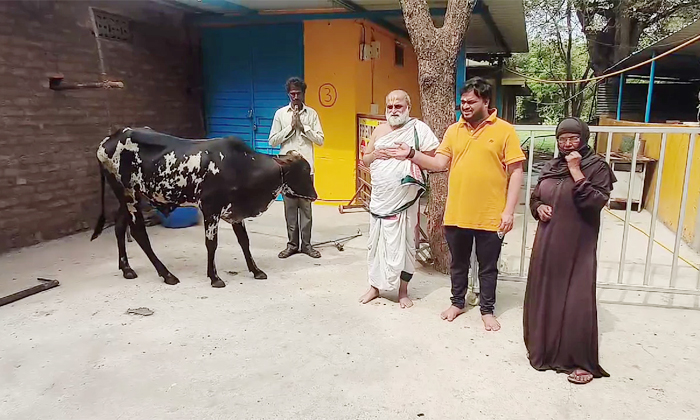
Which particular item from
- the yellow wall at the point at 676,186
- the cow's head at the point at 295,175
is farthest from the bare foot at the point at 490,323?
the yellow wall at the point at 676,186

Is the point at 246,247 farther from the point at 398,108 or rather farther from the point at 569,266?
the point at 569,266

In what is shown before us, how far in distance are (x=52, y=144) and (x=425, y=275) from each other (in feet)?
13.6

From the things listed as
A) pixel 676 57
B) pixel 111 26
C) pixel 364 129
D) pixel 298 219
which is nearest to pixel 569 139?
pixel 298 219

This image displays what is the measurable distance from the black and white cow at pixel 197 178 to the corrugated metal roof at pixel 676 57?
6598mm

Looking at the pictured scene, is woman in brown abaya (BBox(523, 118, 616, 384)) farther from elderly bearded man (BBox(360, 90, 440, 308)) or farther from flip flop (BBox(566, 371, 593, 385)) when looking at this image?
elderly bearded man (BBox(360, 90, 440, 308))

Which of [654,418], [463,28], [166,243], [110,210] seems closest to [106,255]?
[166,243]

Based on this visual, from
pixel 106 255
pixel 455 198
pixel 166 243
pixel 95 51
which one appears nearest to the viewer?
pixel 455 198

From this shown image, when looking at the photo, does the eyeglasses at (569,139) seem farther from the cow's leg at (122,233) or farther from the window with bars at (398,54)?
the window with bars at (398,54)

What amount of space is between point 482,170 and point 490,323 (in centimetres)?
102

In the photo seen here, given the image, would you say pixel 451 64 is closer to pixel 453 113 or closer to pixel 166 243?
pixel 453 113

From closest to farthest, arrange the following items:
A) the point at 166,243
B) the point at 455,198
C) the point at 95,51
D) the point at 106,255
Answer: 1. the point at 455,198
2. the point at 106,255
3. the point at 166,243
4. the point at 95,51

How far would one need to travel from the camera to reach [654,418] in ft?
8.02

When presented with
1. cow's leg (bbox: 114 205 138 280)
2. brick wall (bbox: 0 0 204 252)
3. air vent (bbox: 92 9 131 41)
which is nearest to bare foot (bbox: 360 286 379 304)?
cow's leg (bbox: 114 205 138 280)

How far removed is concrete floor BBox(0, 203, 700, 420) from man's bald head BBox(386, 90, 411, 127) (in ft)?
4.38
